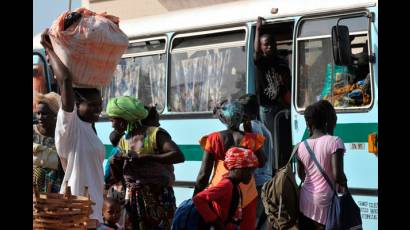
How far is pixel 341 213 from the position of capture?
23.1 ft

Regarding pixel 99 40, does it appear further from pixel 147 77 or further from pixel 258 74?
pixel 147 77

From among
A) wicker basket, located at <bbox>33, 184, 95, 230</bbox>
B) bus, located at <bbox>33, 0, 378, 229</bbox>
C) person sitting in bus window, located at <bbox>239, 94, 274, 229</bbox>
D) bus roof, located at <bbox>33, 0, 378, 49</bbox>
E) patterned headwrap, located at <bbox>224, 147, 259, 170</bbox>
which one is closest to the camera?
wicker basket, located at <bbox>33, 184, 95, 230</bbox>

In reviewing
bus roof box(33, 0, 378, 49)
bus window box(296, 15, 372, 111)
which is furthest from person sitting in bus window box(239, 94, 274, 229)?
bus roof box(33, 0, 378, 49)

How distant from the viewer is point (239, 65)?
10.5 metres

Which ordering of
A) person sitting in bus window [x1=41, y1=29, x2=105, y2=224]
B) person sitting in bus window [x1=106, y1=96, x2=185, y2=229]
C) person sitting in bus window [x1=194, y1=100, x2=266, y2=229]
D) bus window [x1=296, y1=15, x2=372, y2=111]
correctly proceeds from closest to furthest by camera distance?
person sitting in bus window [x1=41, y1=29, x2=105, y2=224] → person sitting in bus window [x1=106, y1=96, x2=185, y2=229] → person sitting in bus window [x1=194, y1=100, x2=266, y2=229] → bus window [x1=296, y1=15, x2=372, y2=111]

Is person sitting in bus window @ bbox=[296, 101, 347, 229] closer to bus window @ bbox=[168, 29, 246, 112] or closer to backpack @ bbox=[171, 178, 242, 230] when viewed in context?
backpack @ bbox=[171, 178, 242, 230]

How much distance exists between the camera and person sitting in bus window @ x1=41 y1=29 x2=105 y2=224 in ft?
16.2

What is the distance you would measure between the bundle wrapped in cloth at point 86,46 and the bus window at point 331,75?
4655 mm

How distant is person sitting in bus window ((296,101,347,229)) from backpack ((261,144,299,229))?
106 mm

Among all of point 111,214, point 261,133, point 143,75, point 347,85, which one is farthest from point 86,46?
point 143,75
